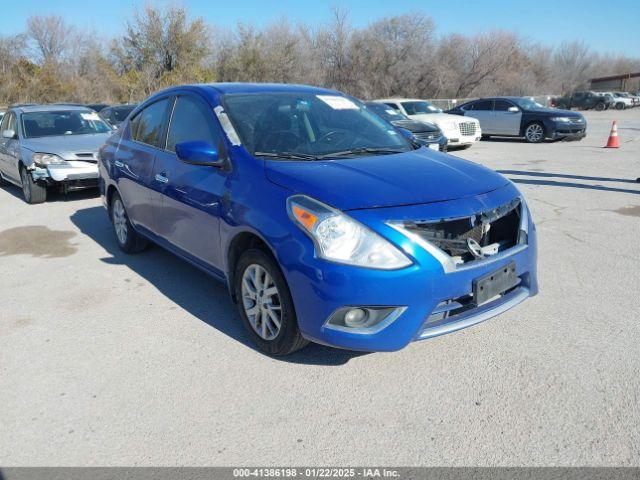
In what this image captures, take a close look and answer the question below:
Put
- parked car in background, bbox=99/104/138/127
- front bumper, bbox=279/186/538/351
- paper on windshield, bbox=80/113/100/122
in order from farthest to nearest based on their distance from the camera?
parked car in background, bbox=99/104/138/127 → paper on windshield, bbox=80/113/100/122 → front bumper, bbox=279/186/538/351

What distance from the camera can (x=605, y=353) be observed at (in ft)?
11.2

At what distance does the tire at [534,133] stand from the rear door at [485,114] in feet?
3.49

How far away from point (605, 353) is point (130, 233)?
4.41 m

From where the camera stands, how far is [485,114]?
60.4 ft

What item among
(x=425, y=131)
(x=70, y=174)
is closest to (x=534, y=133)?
(x=425, y=131)

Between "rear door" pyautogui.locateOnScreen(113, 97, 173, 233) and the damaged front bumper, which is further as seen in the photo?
the damaged front bumper

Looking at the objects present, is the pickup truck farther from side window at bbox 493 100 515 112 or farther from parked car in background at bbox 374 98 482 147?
parked car in background at bbox 374 98 482 147

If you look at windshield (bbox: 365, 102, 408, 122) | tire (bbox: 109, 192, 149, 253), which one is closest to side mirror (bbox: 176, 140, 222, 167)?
tire (bbox: 109, 192, 149, 253)

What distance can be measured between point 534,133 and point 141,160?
15404 mm

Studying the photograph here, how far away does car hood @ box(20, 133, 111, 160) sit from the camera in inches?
338

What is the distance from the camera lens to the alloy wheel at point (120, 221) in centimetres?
569

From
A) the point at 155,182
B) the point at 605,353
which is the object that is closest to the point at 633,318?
the point at 605,353

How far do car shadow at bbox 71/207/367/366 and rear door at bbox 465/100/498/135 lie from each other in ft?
48.1

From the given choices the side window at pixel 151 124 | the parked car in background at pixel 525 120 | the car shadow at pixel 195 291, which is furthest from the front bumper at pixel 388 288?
the parked car in background at pixel 525 120
